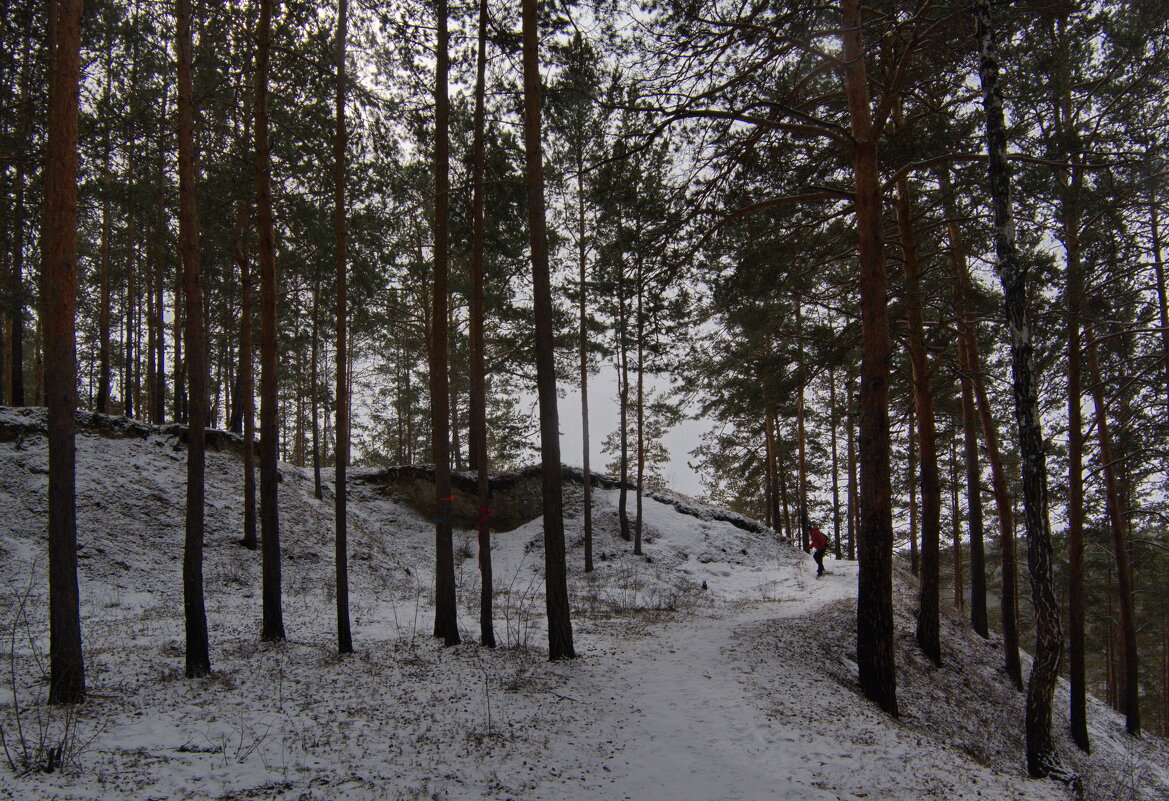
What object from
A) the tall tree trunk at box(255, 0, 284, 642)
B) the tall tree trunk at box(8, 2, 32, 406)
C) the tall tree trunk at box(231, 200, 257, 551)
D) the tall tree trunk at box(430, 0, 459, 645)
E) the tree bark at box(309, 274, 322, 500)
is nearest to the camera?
the tall tree trunk at box(255, 0, 284, 642)

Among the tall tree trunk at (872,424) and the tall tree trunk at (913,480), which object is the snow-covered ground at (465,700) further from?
the tall tree trunk at (913,480)

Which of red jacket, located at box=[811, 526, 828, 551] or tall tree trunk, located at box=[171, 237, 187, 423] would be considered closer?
red jacket, located at box=[811, 526, 828, 551]

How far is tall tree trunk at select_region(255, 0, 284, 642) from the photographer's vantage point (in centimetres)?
831

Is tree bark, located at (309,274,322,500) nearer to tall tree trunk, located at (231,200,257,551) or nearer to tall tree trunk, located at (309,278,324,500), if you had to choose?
tall tree trunk, located at (309,278,324,500)

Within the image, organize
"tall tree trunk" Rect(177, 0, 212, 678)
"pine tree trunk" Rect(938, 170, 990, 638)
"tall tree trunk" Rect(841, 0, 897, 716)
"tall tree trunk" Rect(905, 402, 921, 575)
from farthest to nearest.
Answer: "tall tree trunk" Rect(905, 402, 921, 575) → "pine tree trunk" Rect(938, 170, 990, 638) → "tall tree trunk" Rect(841, 0, 897, 716) → "tall tree trunk" Rect(177, 0, 212, 678)

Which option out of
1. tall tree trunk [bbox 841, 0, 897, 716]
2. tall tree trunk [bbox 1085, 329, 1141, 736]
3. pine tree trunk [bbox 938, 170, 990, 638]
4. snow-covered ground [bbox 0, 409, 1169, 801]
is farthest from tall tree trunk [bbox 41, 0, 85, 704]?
A: tall tree trunk [bbox 1085, 329, 1141, 736]

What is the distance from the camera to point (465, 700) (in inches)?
256

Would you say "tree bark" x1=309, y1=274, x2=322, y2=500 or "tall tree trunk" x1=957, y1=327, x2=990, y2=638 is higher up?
"tree bark" x1=309, y1=274, x2=322, y2=500

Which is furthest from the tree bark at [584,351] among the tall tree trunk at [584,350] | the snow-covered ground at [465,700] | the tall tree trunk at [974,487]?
the tall tree trunk at [974,487]

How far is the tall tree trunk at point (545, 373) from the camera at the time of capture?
7.99 meters

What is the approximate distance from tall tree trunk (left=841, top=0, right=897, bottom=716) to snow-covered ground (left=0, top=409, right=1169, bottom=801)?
712 millimetres

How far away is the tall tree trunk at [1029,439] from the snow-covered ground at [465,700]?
653 millimetres

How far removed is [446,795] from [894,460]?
23942 mm

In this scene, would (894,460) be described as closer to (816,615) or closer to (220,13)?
(816,615)
